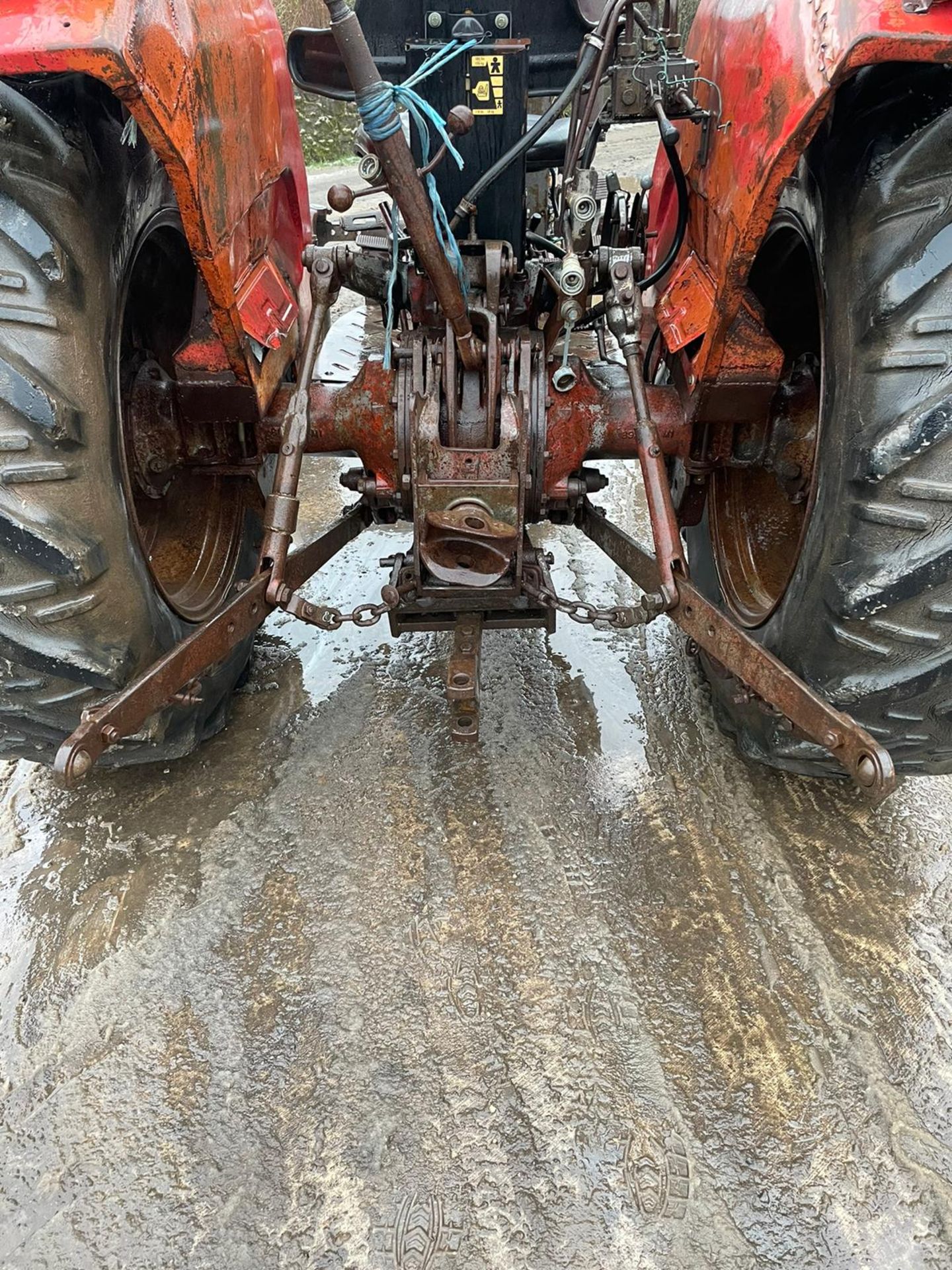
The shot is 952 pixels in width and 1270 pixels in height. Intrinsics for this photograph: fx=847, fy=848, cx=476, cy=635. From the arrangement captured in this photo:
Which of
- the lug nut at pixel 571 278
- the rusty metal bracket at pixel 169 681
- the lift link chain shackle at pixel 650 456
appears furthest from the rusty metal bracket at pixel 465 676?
the lug nut at pixel 571 278

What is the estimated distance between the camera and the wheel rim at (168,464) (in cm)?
179

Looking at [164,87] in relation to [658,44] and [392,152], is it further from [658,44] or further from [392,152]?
[658,44]

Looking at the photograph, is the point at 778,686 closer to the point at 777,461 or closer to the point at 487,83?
the point at 777,461

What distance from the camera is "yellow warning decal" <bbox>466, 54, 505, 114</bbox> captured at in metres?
1.79

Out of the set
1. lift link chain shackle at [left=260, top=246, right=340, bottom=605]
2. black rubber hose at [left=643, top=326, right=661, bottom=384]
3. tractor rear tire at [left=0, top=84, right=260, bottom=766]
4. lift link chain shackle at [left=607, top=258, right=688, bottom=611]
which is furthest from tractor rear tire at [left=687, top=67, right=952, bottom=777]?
tractor rear tire at [left=0, top=84, right=260, bottom=766]

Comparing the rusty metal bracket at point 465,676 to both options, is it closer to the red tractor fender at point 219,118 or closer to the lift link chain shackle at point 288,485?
the lift link chain shackle at point 288,485

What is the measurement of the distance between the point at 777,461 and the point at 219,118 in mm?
1302

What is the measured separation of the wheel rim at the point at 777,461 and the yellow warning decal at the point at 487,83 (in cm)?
66

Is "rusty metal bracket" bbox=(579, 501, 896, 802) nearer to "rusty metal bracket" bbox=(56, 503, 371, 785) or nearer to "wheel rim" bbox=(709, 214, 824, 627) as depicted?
"wheel rim" bbox=(709, 214, 824, 627)

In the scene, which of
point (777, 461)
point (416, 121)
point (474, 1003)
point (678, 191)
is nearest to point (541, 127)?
point (416, 121)

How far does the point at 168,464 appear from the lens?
1.89 m

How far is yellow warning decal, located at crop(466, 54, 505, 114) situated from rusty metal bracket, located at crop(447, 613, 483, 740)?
3.63ft

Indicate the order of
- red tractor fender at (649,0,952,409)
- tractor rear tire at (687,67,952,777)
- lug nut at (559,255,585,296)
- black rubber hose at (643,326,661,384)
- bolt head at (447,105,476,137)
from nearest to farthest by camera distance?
1. red tractor fender at (649,0,952,409)
2. tractor rear tire at (687,67,952,777)
3. bolt head at (447,105,476,137)
4. lug nut at (559,255,585,296)
5. black rubber hose at (643,326,661,384)

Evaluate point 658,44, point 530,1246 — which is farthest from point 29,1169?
point 658,44
